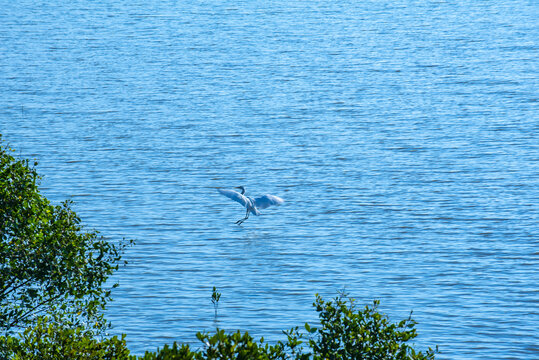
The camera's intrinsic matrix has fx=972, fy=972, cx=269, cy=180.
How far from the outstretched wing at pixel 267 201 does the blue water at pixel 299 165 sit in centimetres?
114

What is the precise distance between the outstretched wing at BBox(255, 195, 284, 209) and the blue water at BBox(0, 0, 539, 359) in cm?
114

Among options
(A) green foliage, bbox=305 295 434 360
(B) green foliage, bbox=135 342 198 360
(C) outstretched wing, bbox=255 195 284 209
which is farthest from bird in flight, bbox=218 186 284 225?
(B) green foliage, bbox=135 342 198 360

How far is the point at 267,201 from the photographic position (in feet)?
102

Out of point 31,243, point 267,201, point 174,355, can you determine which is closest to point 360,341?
point 174,355

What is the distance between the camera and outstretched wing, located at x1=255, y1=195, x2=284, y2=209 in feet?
101

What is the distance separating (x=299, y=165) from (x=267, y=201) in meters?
10.7

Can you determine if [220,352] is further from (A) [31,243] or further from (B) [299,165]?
(B) [299,165]

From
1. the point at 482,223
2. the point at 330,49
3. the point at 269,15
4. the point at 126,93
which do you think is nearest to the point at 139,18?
the point at 269,15

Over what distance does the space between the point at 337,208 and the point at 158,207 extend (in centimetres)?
643

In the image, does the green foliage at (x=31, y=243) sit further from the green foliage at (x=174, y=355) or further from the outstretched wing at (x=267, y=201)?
the outstretched wing at (x=267, y=201)

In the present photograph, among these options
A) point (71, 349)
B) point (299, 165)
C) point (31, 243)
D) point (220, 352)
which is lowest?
point (220, 352)

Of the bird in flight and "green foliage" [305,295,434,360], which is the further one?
the bird in flight

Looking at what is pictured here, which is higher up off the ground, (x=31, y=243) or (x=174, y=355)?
(x=31, y=243)

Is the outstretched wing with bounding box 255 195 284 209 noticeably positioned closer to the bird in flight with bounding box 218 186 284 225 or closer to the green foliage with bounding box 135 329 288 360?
the bird in flight with bounding box 218 186 284 225
